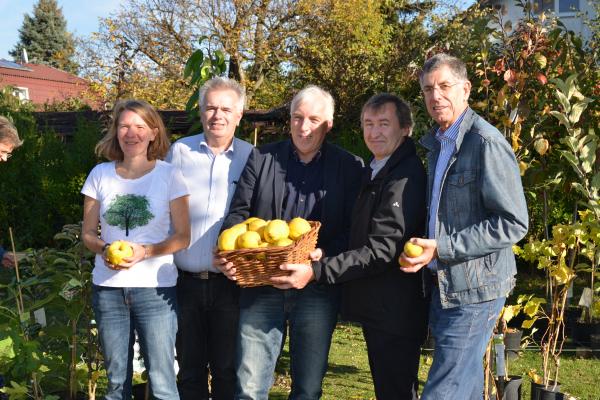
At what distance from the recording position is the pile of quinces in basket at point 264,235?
8.63 ft

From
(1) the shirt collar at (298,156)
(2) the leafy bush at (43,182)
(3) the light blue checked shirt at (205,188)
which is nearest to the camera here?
(1) the shirt collar at (298,156)

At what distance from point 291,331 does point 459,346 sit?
762 mm

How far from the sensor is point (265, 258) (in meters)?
2.64

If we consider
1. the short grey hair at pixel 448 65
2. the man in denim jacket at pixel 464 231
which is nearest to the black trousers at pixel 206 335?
the man in denim jacket at pixel 464 231

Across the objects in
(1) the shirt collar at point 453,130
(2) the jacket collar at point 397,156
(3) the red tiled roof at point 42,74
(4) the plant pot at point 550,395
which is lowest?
(4) the plant pot at point 550,395

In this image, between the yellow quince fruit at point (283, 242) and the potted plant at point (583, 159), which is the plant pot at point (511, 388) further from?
the yellow quince fruit at point (283, 242)

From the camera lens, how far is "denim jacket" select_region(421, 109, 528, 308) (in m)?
2.46

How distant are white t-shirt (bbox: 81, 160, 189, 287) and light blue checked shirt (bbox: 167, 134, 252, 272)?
0.41ft

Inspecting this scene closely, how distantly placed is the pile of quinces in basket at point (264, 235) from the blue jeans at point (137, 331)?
541 millimetres

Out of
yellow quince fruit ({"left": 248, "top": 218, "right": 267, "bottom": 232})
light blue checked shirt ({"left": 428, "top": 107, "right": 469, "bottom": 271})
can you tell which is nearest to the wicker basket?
yellow quince fruit ({"left": 248, "top": 218, "right": 267, "bottom": 232})

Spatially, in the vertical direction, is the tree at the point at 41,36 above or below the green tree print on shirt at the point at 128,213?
above

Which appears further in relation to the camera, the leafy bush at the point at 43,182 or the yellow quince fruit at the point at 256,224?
the leafy bush at the point at 43,182

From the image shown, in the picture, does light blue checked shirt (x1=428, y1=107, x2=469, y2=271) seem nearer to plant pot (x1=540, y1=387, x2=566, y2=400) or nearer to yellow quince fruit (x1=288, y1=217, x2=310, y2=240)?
yellow quince fruit (x1=288, y1=217, x2=310, y2=240)

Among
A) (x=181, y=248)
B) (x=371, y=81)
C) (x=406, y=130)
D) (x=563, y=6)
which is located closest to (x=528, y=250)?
(x=406, y=130)
